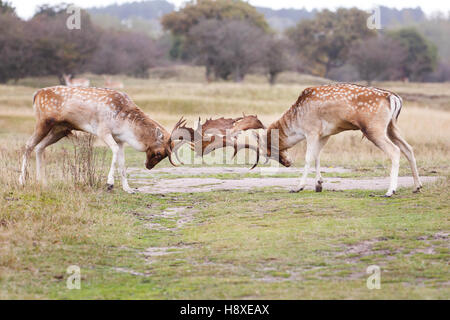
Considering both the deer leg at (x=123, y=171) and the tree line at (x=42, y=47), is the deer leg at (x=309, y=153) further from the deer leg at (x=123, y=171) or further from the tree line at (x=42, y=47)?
the tree line at (x=42, y=47)

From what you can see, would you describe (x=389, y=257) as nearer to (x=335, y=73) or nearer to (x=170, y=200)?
(x=170, y=200)

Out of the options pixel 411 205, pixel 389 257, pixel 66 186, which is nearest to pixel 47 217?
pixel 66 186

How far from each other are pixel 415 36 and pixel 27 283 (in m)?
88.4

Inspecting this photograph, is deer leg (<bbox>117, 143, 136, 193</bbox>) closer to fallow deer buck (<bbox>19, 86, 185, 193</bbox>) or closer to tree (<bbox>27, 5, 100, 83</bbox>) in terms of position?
fallow deer buck (<bbox>19, 86, 185, 193</bbox>)

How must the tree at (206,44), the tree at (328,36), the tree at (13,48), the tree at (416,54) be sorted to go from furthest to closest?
the tree at (328,36) < the tree at (416,54) < the tree at (206,44) < the tree at (13,48)

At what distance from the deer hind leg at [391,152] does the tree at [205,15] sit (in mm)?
66434

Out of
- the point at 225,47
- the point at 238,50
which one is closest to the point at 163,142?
the point at 238,50

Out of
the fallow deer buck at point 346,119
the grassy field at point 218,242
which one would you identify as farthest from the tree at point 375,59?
the grassy field at point 218,242

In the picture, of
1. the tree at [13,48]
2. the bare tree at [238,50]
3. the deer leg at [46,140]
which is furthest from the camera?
the bare tree at [238,50]

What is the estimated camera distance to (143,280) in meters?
7.35

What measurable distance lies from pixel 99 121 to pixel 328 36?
3027 inches

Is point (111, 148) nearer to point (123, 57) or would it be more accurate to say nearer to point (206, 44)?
point (206, 44)

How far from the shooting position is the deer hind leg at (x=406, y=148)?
40.9 ft

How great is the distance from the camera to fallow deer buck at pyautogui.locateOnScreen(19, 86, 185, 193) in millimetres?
13109
